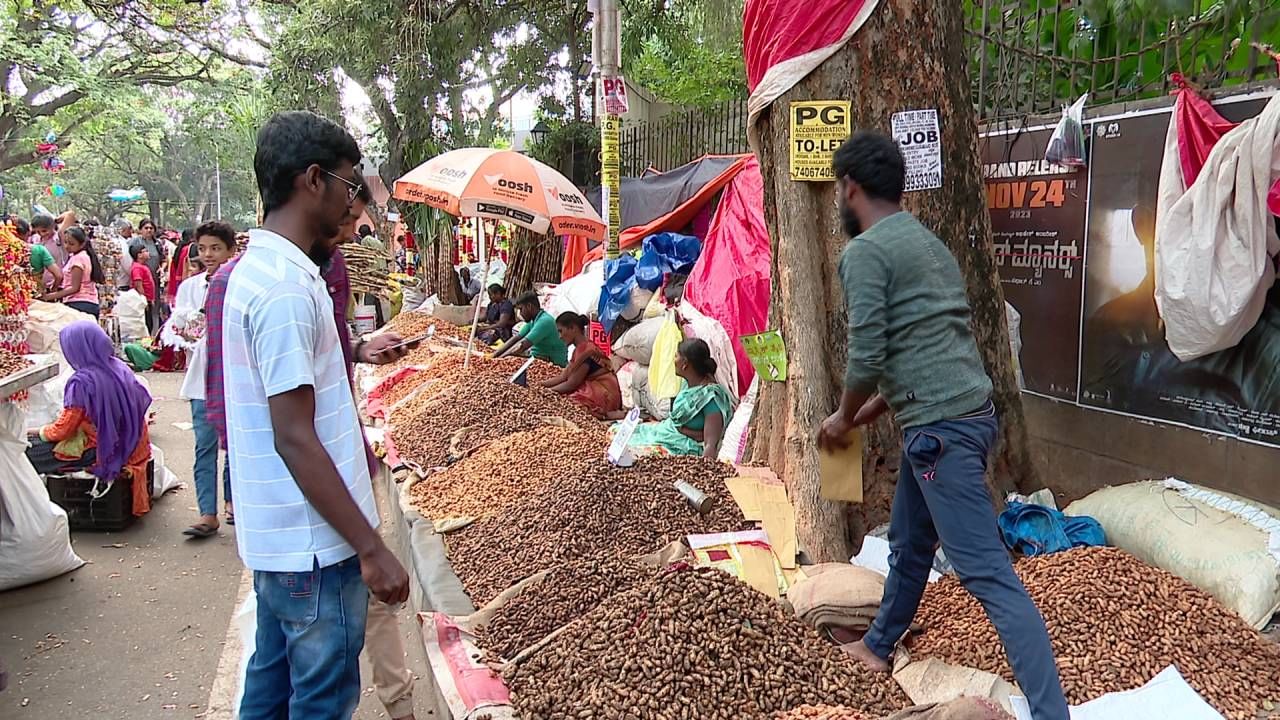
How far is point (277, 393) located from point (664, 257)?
6.00 metres

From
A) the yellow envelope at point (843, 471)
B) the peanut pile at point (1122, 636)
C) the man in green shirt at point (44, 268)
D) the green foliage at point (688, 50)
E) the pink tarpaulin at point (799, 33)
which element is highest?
the green foliage at point (688, 50)

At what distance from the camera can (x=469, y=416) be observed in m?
5.79

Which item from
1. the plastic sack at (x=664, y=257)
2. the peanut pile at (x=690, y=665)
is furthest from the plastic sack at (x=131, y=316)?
the peanut pile at (x=690, y=665)

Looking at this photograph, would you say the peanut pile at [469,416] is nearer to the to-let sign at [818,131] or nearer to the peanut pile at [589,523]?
the peanut pile at [589,523]

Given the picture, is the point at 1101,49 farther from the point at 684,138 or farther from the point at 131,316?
the point at 131,316

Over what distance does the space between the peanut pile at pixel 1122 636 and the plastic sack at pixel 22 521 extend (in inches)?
173

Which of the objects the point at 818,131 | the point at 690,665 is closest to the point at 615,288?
the point at 818,131

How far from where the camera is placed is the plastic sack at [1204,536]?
3.11 metres

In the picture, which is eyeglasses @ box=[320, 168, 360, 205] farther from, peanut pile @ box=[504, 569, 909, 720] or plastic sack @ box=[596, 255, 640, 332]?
plastic sack @ box=[596, 255, 640, 332]

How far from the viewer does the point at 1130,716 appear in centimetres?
269

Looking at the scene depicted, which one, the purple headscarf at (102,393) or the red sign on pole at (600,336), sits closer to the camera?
the purple headscarf at (102,393)

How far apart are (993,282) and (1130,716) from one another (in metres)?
1.98

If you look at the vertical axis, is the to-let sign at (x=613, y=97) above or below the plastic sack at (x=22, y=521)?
above

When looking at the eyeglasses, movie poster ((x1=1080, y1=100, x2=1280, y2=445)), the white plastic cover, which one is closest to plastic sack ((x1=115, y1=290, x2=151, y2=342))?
the eyeglasses
